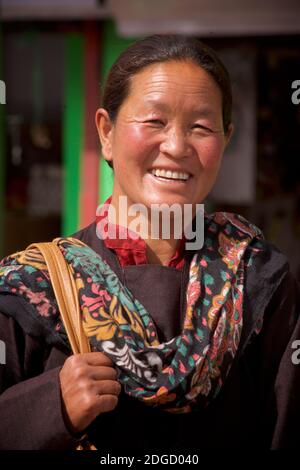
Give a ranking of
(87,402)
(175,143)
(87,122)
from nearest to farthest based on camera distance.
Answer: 1. (87,402)
2. (175,143)
3. (87,122)

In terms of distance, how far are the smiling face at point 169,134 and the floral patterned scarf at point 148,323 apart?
194mm

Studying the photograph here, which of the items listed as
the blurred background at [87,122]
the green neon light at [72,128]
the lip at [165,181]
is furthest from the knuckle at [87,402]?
the green neon light at [72,128]

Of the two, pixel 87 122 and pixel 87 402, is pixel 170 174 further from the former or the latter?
pixel 87 122

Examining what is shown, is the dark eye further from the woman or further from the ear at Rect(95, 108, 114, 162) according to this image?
the ear at Rect(95, 108, 114, 162)

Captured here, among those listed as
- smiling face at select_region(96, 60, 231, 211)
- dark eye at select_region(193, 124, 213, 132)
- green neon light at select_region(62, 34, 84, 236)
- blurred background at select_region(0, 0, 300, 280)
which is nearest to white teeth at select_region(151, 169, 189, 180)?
smiling face at select_region(96, 60, 231, 211)

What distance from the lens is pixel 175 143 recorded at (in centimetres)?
A: 145

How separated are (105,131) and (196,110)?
0.25m

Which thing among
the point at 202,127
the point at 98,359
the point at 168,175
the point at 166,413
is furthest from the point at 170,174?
the point at 166,413

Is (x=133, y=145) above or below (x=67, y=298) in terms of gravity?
above

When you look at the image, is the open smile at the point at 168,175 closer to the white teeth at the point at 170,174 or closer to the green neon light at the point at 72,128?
the white teeth at the point at 170,174

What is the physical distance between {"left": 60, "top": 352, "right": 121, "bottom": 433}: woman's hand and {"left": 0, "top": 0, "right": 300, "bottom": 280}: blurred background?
3.13m

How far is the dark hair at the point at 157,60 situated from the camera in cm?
150

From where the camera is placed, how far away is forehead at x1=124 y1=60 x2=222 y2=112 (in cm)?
146
